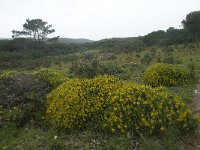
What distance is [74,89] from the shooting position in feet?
17.6

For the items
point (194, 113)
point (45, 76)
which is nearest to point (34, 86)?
point (45, 76)

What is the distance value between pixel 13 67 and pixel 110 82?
10.4 m

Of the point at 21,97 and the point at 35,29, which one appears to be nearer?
the point at 21,97

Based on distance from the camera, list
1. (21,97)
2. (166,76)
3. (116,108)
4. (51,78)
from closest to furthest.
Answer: (116,108) < (21,97) < (51,78) < (166,76)

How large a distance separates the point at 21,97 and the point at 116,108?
2.53 metres

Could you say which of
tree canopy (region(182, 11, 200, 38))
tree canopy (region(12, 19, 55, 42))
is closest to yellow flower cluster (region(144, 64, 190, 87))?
tree canopy (region(182, 11, 200, 38))

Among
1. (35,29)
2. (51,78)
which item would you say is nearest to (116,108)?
(51,78)

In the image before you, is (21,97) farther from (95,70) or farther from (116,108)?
(95,70)

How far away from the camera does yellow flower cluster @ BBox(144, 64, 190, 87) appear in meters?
7.09

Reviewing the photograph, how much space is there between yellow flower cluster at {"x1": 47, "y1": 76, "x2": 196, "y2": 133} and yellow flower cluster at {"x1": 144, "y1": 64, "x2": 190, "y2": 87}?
6.19ft

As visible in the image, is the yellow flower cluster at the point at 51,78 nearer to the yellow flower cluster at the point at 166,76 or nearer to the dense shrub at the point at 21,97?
the dense shrub at the point at 21,97

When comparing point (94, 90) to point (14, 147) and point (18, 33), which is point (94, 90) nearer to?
point (14, 147)

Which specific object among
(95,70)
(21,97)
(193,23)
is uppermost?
(193,23)

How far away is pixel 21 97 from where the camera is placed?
607 centimetres
